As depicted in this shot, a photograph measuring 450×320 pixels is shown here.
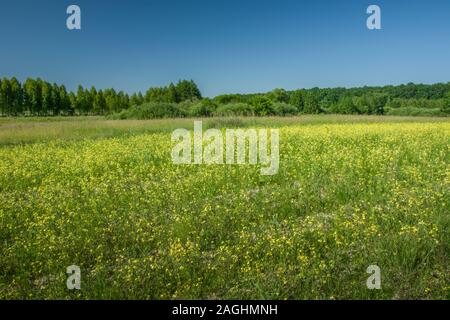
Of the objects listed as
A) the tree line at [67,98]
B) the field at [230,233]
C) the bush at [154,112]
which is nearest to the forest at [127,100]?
the tree line at [67,98]

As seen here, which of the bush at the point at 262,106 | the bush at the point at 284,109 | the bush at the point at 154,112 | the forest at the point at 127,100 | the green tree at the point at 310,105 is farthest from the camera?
the green tree at the point at 310,105

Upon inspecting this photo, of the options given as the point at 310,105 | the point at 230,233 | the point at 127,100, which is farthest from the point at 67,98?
the point at 230,233

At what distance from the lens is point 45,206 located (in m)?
7.50

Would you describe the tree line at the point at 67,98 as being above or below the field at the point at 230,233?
above

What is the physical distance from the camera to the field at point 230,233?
4605 millimetres

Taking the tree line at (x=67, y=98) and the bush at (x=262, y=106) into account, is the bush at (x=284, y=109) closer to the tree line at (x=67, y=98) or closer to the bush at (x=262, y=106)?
the bush at (x=262, y=106)

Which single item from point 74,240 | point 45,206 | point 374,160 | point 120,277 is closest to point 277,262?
point 120,277

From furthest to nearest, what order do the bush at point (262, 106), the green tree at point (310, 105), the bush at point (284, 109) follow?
the green tree at point (310, 105)
the bush at point (284, 109)
the bush at point (262, 106)

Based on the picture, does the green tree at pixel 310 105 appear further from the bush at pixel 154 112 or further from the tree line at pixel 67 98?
the bush at pixel 154 112

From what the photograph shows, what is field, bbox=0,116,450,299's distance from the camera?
15.1 feet

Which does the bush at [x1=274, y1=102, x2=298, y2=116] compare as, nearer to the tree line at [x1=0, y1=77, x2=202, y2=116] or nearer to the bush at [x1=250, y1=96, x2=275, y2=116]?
the bush at [x1=250, y1=96, x2=275, y2=116]

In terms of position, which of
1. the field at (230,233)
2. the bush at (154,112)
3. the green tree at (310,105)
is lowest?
the field at (230,233)

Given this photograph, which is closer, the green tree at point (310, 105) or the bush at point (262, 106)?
the bush at point (262, 106)
